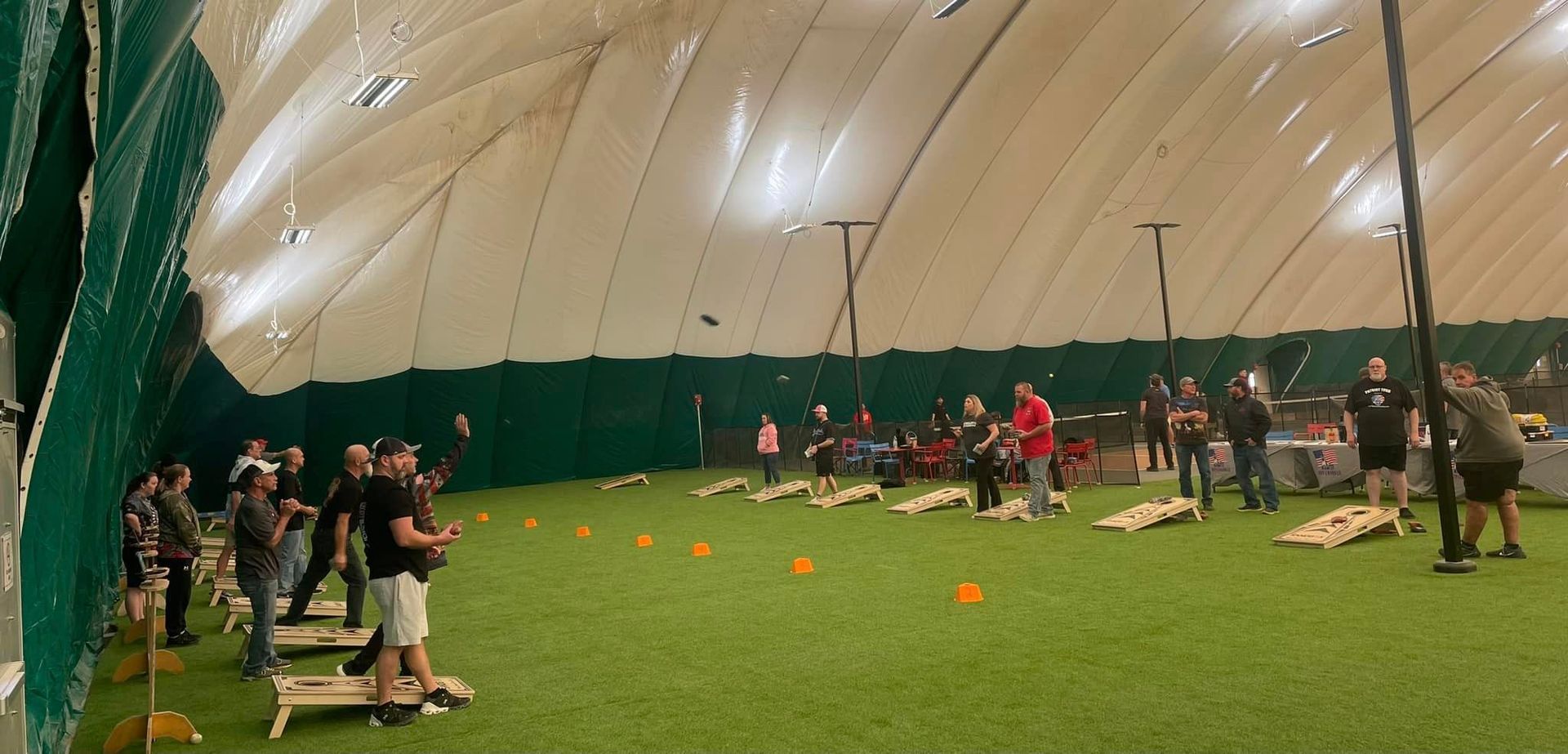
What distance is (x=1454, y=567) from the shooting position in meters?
8.57

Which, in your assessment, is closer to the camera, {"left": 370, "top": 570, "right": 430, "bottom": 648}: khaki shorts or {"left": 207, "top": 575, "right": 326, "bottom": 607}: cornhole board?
{"left": 370, "top": 570, "right": 430, "bottom": 648}: khaki shorts

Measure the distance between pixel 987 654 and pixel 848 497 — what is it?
11330 mm

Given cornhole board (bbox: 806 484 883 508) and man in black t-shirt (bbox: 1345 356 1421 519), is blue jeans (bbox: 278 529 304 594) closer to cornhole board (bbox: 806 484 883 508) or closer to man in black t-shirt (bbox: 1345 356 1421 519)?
cornhole board (bbox: 806 484 883 508)

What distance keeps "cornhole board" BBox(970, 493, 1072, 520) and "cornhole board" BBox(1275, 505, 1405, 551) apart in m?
3.98

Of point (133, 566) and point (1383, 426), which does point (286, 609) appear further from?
Result: point (1383, 426)

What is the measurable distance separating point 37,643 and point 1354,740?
20.2 ft

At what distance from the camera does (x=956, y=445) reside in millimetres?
22375

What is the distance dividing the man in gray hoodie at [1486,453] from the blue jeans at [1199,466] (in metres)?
4.79

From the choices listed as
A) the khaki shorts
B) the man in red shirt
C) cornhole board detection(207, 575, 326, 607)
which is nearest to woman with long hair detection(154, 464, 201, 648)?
cornhole board detection(207, 575, 326, 607)

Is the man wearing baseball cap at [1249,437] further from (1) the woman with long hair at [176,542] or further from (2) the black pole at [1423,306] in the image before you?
(1) the woman with long hair at [176,542]

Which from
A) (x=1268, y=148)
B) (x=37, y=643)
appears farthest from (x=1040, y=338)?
(x=37, y=643)

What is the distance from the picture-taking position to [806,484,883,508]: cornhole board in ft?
58.7

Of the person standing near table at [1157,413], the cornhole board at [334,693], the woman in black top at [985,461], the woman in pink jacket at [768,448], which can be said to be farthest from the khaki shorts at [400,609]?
the person standing near table at [1157,413]

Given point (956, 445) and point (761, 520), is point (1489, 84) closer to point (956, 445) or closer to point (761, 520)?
point (956, 445)
